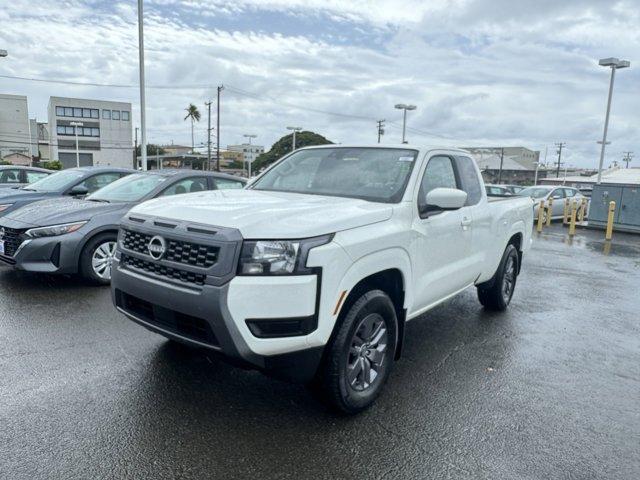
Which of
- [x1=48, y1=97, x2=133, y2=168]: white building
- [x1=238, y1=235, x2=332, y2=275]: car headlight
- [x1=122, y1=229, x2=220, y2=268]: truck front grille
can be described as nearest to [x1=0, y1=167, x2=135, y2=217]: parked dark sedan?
[x1=122, y1=229, x2=220, y2=268]: truck front grille

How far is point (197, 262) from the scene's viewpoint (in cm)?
291

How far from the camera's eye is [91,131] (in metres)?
76.0

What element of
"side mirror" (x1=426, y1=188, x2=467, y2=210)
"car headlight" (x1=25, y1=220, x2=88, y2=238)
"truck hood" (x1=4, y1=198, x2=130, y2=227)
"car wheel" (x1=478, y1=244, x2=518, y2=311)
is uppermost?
"side mirror" (x1=426, y1=188, x2=467, y2=210)

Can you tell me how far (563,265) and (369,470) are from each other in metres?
8.56

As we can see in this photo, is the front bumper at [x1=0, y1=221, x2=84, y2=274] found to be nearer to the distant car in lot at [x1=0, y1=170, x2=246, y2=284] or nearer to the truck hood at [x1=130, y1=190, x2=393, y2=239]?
the distant car in lot at [x1=0, y1=170, x2=246, y2=284]

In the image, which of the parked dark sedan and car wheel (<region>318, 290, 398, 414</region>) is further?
the parked dark sedan

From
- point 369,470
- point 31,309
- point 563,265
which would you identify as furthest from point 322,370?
point 563,265

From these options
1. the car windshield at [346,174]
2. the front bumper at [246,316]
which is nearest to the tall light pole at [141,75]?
the car windshield at [346,174]

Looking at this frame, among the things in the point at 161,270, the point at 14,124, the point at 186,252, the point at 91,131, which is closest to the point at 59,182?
the point at 161,270

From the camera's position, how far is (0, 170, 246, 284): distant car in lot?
5.83m

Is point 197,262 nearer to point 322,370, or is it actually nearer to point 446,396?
point 322,370

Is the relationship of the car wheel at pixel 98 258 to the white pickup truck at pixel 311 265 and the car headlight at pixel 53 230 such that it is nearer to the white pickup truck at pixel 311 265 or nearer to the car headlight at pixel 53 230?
the car headlight at pixel 53 230

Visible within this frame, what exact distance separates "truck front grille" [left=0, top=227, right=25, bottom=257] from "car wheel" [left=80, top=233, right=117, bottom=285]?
0.72 m

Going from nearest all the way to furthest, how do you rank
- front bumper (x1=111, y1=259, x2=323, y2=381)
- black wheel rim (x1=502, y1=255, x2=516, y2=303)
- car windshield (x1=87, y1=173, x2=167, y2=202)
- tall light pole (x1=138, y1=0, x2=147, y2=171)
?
1. front bumper (x1=111, y1=259, x2=323, y2=381)
2. black wheel rim (x1=502, y1=255, x2=516, y2=303)
3. car windshield (x1=87, y1=173, x2=167, y2=202)
4. tall light pole (x1=138, y1=0, x2=147, y2=171)
